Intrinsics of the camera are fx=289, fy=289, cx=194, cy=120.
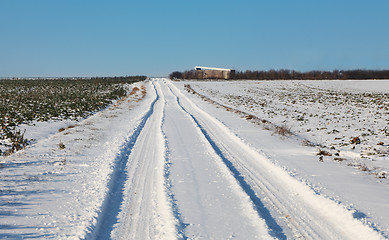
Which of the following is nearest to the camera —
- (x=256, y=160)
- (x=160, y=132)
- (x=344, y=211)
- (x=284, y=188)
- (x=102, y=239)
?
(x=102, y=239)

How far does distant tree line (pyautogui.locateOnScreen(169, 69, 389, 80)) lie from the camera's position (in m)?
99.1

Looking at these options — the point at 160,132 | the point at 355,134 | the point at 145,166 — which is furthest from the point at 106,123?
the point at 355,134

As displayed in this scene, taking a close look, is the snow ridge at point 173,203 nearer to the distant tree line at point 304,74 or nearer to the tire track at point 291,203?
the tire track at point 291,203

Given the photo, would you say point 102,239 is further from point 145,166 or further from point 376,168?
point 376,168

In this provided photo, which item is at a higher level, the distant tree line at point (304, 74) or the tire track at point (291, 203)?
the distant tree line at point (304, 74)

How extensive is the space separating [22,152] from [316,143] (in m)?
10.4

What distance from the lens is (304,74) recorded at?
113m

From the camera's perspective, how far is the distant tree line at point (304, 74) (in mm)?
99125

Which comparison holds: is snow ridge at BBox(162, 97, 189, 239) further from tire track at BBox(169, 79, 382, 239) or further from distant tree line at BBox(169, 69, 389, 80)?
distant tree line at BBox(169, 69, 389, 80)

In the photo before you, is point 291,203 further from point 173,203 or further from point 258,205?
point 173,203

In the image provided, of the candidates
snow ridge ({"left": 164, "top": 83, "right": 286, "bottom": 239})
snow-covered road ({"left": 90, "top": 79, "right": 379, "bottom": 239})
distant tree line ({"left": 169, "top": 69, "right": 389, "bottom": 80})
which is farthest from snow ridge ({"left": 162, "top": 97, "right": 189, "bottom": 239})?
distant tree line ({"left": 169, "top": 69, "right": 389, "bottom": 80})

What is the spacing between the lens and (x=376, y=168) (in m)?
7.75

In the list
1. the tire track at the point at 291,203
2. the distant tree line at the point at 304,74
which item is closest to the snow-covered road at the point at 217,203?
the tire track at the point at 291,203

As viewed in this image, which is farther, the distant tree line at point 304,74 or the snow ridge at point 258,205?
the distant tree line at point 304,74
